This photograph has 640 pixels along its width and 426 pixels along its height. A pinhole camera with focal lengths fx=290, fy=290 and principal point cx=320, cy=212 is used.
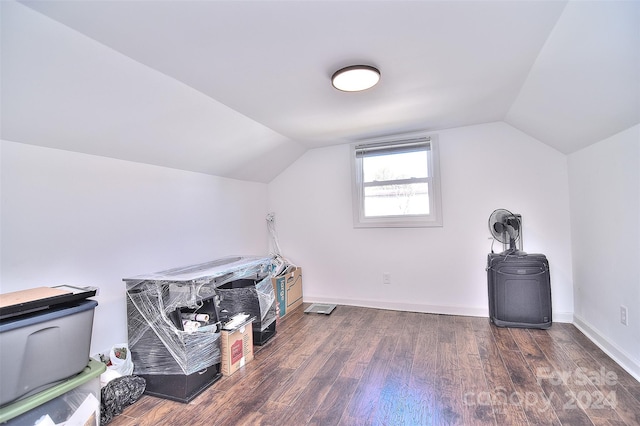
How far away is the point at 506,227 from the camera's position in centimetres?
303

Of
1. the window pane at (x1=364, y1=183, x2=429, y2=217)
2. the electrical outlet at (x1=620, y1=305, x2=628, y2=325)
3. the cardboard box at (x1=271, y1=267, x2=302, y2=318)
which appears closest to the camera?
the electrical outlet at (x1=620, y1=305, x2=628, y2=325)

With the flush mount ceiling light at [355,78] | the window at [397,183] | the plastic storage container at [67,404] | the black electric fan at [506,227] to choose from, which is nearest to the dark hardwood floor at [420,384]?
the plastic storage container at [67,404]

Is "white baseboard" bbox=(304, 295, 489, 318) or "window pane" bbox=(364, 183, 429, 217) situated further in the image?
"window pane" bbox=(364, 183, 429, 217)

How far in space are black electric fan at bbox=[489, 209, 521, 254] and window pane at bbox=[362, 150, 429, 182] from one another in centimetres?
89

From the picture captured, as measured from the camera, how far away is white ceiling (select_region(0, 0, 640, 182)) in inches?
54.0

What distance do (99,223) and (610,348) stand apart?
4071 millimetres

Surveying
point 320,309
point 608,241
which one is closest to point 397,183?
point 320,309

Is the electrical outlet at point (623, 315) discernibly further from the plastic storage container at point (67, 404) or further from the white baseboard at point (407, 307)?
the plastic storage container at point (67, 404)

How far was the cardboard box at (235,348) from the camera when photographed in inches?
86.3

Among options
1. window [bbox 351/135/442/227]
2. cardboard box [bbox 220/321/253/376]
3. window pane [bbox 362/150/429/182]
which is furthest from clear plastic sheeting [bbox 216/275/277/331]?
window pane [bbox 362/150/429/182]

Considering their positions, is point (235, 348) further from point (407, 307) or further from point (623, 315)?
point (623, 315)

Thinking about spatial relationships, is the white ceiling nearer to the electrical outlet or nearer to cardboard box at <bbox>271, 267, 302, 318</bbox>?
the electrical outlet

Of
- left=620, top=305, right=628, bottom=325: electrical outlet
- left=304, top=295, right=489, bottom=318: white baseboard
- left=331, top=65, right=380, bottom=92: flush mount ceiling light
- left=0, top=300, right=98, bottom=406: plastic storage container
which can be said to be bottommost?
left=304, top=295, right=489, bottom=318: white baseboard

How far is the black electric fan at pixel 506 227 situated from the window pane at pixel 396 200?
0.72 meters
